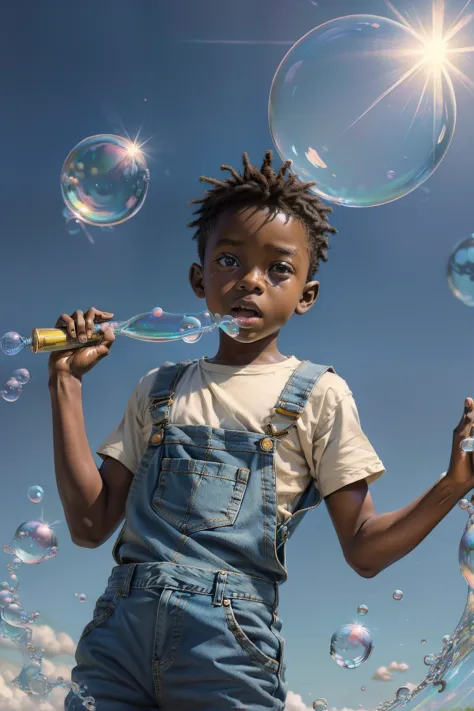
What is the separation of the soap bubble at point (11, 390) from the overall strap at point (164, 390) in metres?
0.69

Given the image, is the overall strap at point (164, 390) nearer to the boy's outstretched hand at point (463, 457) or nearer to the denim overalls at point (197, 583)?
the denim overalls at point (197, 583)

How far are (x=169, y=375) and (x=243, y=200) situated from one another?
0.64 metres

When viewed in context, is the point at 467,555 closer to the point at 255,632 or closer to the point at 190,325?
the point at 255,632

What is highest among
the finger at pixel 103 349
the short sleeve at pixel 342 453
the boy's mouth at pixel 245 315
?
the boy's mouth at pixel 245 315

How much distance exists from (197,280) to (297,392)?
2.15ft

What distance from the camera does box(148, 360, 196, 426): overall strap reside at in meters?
2.59

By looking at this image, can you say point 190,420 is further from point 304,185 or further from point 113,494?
point 304,185

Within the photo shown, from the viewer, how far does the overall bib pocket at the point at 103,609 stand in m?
2.26

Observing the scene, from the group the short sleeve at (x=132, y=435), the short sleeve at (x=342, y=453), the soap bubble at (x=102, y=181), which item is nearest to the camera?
the short sleeve at (x=342, y=453)

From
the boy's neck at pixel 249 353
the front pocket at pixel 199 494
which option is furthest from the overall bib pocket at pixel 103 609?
the boy's neck at pixel 249 353

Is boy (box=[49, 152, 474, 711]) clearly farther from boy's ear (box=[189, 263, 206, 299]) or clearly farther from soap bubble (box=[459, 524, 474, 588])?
soap bubble (box=[459, 524, 474, 588])

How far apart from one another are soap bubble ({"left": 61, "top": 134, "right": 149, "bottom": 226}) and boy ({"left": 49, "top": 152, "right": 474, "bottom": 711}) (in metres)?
1.41

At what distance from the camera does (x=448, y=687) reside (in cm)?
234

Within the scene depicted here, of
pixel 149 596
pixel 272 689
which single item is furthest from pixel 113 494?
pixel 272 689
